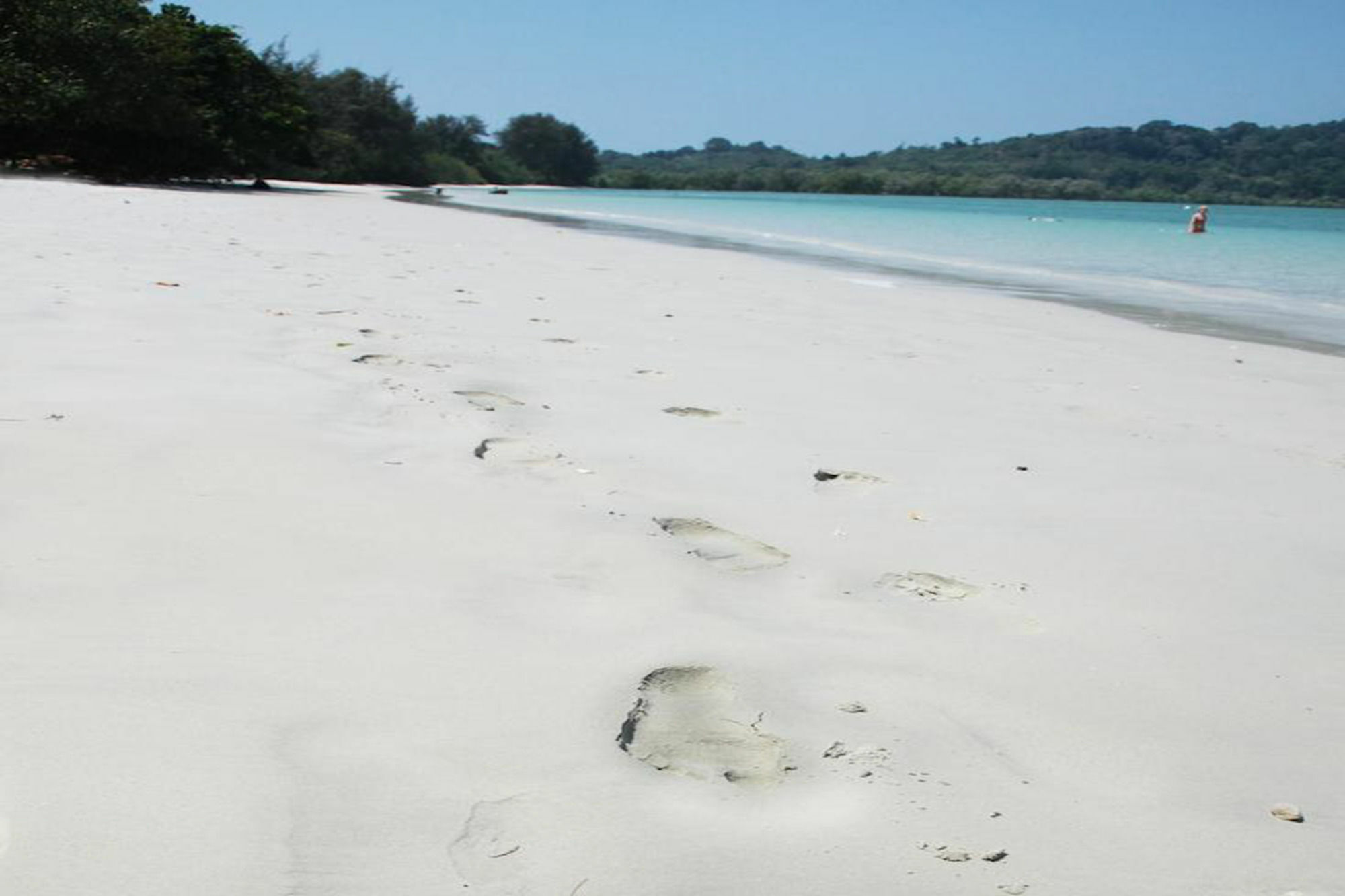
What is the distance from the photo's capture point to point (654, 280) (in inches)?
324

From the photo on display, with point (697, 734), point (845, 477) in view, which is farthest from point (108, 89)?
point (697, 734)

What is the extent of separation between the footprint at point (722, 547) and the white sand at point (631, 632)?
0.04 ft

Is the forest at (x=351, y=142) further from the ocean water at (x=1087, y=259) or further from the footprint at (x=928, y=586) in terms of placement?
the footprint at (x=928, y=586)

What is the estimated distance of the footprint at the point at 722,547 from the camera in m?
2.15

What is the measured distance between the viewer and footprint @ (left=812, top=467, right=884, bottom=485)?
2793 millimetres

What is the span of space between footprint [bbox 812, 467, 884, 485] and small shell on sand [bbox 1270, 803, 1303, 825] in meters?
1.45

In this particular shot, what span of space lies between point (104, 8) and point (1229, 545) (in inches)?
1078

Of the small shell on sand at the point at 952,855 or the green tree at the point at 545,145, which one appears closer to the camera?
the small shell on sand at the point at 952,855

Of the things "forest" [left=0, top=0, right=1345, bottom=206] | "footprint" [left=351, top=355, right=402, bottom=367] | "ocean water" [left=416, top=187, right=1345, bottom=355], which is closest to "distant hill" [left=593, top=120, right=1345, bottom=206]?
"forest" [left=0, top=0, right=1345, bottom=206]

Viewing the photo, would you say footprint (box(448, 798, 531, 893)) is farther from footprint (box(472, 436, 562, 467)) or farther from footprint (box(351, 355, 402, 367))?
footprint (box(351, 355, 402, 367))

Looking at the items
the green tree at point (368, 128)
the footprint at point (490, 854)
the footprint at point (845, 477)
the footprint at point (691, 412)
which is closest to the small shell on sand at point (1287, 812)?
the footprint at point (490, 854)

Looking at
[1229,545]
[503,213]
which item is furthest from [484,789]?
[503,213]

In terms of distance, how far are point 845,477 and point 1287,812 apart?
1.52m

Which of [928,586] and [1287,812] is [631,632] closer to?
[928,586]
